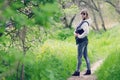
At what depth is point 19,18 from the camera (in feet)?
7.47

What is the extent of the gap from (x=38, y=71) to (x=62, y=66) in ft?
3.95

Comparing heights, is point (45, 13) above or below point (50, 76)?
above

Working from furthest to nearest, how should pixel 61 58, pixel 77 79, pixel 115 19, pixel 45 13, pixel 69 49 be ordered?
pixel 115 19 → pixel 69 49 → pixel 61 58 → pixel 77 79 → pixel 45 13

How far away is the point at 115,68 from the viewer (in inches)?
372

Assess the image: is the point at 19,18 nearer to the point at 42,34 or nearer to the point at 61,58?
the point at 42,34

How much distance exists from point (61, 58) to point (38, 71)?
171 centimetres

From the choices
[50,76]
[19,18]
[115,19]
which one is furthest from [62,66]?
[115,19]

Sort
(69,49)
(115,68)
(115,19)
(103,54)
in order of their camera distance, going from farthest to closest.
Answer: (115,19) → (103,54) → (69,49) → (115,68)

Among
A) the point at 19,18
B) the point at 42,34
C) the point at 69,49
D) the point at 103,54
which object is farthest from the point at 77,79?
the point at 19,18

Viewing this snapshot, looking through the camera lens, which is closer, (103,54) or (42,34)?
(42,34)

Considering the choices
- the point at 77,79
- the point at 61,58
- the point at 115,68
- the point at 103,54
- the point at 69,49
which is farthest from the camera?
the point at 103,54

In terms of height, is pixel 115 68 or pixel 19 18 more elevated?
pixel 19 18

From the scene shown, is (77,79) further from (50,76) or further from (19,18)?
(19,18)

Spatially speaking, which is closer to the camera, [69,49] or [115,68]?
[115,68]
